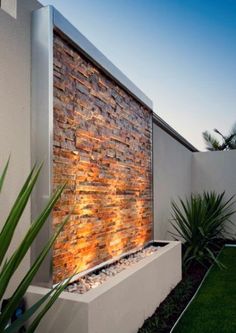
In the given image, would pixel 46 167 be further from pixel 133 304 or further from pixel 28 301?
pixel 133 304

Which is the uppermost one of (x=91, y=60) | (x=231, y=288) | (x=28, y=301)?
(x=91, y=60)

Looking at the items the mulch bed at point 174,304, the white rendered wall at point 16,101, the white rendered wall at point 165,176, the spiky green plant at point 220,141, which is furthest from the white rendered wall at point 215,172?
the white rendered wall at point 16,101

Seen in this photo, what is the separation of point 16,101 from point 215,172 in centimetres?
678

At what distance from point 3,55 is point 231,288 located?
12.2 ft

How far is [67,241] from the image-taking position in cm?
249

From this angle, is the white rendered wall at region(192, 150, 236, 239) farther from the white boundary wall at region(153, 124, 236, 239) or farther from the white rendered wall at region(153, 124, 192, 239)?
the white rendered wall at region(153, 124, 192, 239)

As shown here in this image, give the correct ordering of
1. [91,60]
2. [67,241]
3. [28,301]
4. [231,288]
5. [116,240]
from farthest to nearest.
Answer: [231,288] → [116,240] → [91,60] → [67,241] → [28,301]

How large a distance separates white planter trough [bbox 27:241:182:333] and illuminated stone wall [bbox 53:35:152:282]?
1.06 feet

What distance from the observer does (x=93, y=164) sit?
9.70ft

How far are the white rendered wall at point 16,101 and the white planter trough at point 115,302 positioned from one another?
1.25 ft

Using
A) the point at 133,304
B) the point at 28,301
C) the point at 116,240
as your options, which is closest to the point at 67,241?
the point at 28,301

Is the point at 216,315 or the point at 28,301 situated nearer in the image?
the point at 28,301

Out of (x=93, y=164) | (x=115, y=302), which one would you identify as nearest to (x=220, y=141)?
(x=93, y=164)

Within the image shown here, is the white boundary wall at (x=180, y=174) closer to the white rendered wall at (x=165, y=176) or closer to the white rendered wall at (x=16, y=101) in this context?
the white rendered wall at (x=165, y=176)
